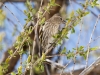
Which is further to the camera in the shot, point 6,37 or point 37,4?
point 6,37

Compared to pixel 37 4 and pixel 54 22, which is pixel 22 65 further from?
pixel 37 4

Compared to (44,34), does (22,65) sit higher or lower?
lower

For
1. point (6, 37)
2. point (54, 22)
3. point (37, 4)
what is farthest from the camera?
point (6, 37)

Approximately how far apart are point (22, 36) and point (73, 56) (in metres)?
0.27

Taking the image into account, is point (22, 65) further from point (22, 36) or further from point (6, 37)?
point (6, 37)

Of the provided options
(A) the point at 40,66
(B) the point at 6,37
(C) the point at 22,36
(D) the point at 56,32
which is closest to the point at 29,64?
(A) the point at 40,66

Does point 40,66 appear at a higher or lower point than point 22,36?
lower

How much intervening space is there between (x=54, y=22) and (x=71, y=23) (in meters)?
0.17

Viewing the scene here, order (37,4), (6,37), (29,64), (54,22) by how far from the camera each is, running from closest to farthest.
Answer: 1. (29,64)
2. (54,22)
3. (37,4)
4. (6,37)

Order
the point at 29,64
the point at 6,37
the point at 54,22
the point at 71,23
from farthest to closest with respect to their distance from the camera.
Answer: the point at 6,37
the point at 54,22
the point at 71,23
the point at 29,64

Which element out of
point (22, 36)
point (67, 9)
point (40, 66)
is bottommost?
point (40, 66)

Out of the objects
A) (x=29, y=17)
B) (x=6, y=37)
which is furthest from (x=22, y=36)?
(x=6, y=37)

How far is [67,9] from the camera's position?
3811 mm

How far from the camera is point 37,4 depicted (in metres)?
3.48
